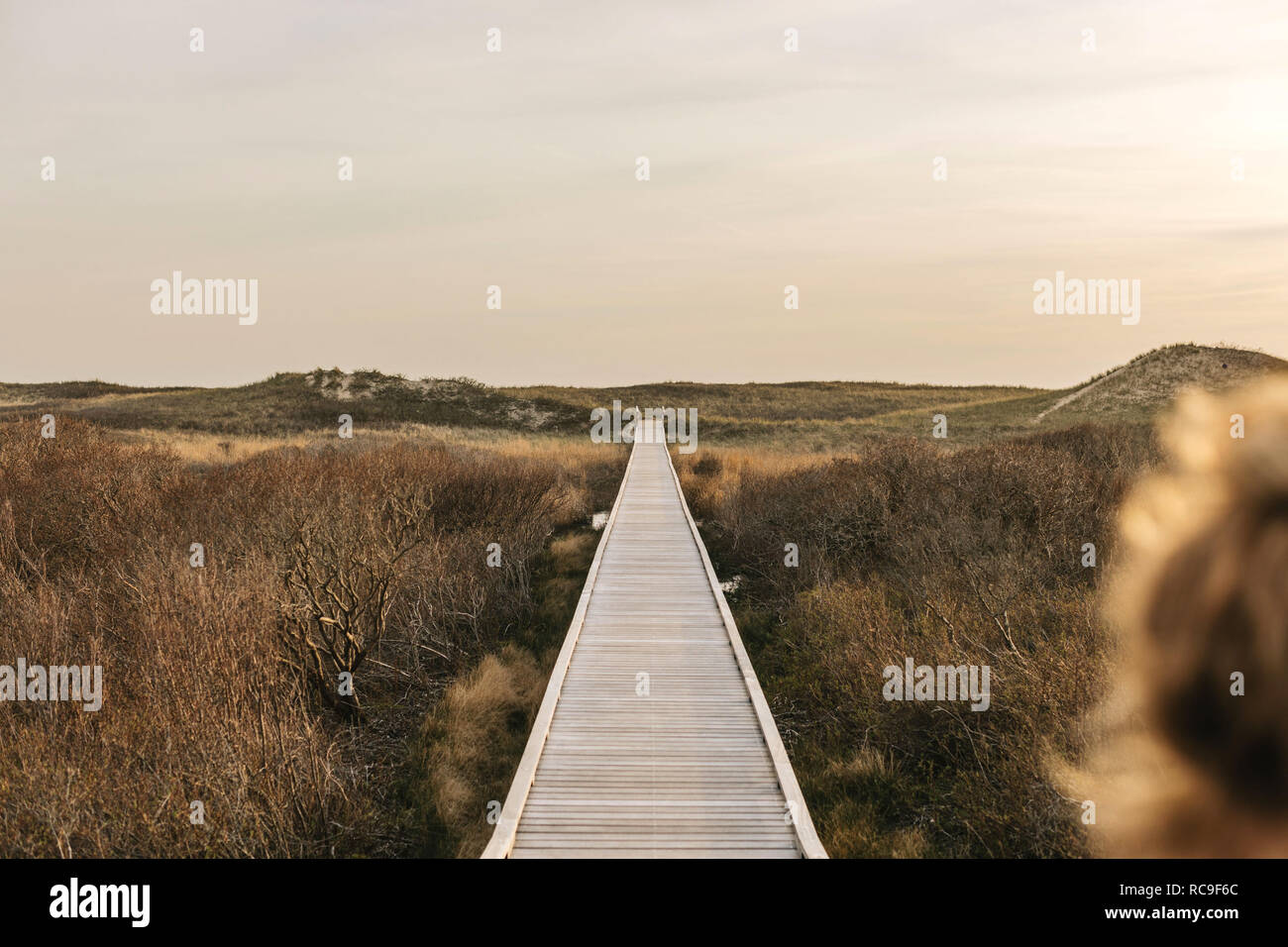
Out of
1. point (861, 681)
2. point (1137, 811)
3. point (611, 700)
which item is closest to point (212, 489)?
point (611, 700)

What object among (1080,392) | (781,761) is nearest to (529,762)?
(781,761)

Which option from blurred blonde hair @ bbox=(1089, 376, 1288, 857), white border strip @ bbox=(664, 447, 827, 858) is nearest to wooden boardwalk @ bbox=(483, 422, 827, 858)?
white border strip @ bbox=(664, 447, 827, 858)

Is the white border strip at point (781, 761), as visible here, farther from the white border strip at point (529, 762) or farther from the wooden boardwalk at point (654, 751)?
the white border strip at point (529, 762)

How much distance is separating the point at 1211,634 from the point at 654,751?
6482mm

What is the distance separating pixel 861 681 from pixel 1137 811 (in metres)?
7.86

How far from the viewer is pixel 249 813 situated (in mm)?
5621

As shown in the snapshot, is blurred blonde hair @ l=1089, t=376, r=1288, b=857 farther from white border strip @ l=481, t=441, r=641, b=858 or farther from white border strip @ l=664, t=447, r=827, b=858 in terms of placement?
white border strip @ l=481, t=441, r=641, b=858

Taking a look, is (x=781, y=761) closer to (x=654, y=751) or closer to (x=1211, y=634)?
(x=654, y=751)

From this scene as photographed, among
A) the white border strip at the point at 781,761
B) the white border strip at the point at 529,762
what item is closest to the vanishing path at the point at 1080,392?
the white border strip at the point at 781,761

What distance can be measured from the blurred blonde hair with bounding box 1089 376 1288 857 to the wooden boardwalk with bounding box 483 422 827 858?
497 cm

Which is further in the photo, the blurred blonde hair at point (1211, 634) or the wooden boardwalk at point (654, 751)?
the wooden boardwalk at point (654, 751)

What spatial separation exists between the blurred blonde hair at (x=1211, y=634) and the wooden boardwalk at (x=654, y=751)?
16.3 feet

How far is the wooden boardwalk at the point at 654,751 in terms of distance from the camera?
5.68 metres
